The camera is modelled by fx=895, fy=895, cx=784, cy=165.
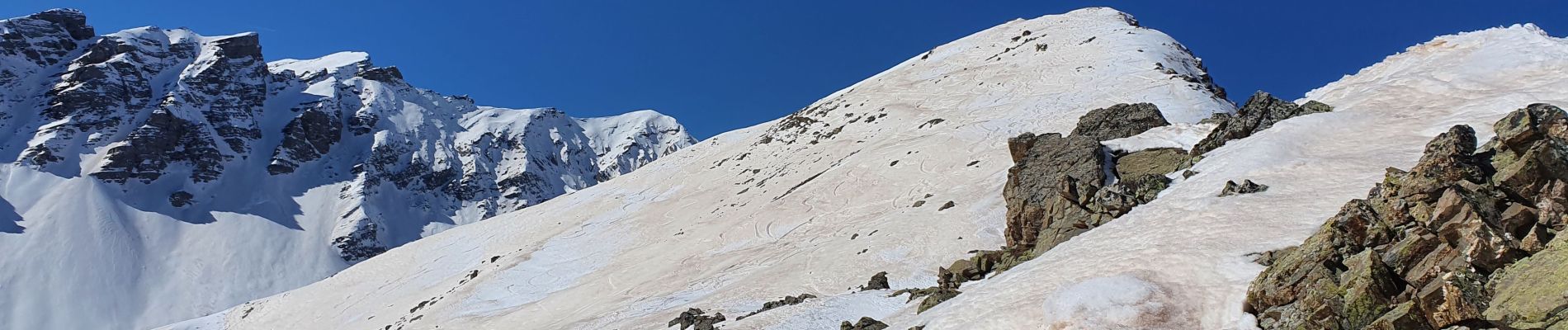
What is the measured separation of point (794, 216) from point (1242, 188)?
22033 millimetres

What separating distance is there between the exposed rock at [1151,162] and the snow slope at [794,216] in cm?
→ 381

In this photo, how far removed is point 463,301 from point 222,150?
188884 millimetres

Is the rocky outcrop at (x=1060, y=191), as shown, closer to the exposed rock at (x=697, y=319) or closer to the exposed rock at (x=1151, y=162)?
the exposed rock at (x=1151, y=162)

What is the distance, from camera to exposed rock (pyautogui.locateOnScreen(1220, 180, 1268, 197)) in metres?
15.5

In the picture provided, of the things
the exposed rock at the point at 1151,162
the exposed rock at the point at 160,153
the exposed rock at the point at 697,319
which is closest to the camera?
the exposed rock at the point at 697,319

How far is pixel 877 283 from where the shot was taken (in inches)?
840

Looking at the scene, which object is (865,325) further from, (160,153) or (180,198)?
(160,153)

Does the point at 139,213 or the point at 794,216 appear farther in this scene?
the point at 139,213

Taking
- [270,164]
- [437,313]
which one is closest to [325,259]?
[270,164]

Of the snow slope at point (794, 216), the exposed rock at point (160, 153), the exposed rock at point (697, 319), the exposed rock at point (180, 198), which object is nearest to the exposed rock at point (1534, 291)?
the snow slope at point (794, 216)

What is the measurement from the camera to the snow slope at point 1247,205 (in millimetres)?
12484

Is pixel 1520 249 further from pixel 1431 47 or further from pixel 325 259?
pixel 325 259

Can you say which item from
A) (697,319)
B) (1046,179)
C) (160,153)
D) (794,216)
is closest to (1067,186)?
(1046,179)

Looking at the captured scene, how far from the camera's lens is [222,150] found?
194 meters
